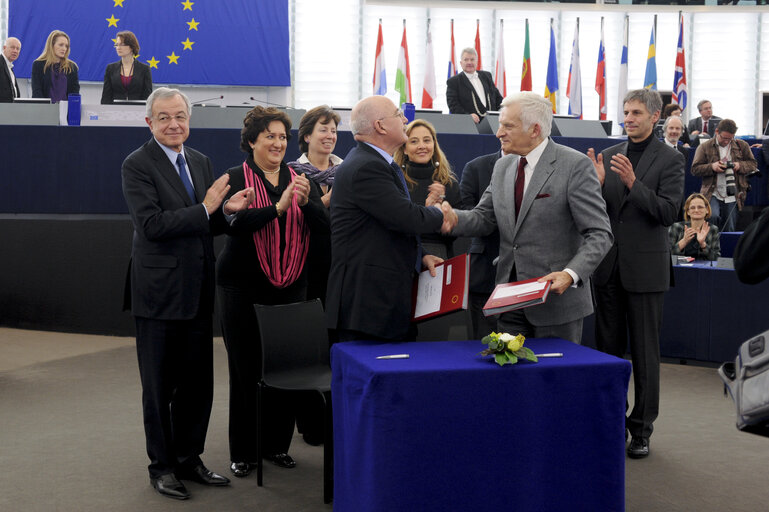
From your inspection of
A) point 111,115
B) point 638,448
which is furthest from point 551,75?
point 638,448

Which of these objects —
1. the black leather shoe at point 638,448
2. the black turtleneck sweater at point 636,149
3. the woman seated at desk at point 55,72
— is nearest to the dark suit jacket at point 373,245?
the black turtleneck sweater at point 636,149

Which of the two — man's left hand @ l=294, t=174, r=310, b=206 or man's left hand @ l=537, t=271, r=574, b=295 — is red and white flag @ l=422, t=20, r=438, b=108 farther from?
man's left hand @ l=537, t=271, r=574, b=295

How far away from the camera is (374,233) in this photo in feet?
10.3

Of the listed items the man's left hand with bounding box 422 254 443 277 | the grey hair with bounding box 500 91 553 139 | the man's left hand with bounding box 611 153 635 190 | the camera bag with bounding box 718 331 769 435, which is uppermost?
the grey hair with bounding box 500 91 553 139

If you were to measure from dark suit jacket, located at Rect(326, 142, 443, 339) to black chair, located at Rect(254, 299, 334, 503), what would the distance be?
0.54 meters

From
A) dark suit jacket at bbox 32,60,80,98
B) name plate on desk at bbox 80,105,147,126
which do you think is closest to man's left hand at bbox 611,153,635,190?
name plate on desk at bbox 80,105,147,126

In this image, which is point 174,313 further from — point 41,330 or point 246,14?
point 246,14

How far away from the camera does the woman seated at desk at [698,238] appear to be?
6656 mm

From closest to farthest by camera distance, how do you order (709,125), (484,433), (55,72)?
(484,433) < (55,72) < (709,125)

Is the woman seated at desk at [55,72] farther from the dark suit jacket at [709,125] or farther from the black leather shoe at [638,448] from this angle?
the dark suit jacket at [709,125]

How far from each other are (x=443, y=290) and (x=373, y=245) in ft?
0.98

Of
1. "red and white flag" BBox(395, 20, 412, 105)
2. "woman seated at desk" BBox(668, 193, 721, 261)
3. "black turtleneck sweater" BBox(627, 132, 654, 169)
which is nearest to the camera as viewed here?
"black turtleneck sweater" BBox(627, 132, 654, 169)

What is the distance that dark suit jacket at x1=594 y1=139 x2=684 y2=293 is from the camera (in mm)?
4133

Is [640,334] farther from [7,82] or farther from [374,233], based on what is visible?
[7,82]
